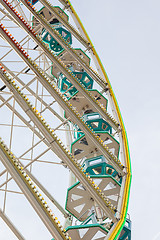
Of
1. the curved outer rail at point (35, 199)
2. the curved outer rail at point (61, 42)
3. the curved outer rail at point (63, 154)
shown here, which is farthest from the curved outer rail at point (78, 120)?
the curved outer rail at point (35, 199)

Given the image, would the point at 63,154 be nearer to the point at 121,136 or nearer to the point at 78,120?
the point at 78,120

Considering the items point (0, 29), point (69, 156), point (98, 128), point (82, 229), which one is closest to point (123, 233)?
point (82, 229)

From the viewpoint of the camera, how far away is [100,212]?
50.6 feet

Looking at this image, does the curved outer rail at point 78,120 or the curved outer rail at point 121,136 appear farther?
the curved outer rail at point 78,120

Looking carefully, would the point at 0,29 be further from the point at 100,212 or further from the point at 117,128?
the point at 100,212

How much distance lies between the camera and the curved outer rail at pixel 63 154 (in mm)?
14156

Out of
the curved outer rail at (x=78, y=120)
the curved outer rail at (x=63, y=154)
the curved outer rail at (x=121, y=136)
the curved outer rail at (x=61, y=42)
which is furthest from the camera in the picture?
the curved outer rail at (x=61, y=42)

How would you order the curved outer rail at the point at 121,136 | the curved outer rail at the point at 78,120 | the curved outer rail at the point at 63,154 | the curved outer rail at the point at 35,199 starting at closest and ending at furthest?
the curved outer rail at the point at 35,199
the curved outer rail at the point at 121,136
the curved outer rail at the point at 63,154
the curved outer rail at the point at 78,120

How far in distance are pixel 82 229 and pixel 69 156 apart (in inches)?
90.1

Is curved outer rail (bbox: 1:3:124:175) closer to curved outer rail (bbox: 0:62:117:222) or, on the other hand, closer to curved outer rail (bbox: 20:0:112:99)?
curved outer rail (bbox: 0:62:117:222)

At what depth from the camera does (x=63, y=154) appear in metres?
14.4

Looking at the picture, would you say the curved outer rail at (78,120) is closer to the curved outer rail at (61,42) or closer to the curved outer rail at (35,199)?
the curved outer rail at (61,42)

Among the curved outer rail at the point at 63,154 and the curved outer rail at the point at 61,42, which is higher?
the curved outer rail at the point at 61,42

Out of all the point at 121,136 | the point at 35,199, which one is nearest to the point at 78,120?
the point at 121,136
